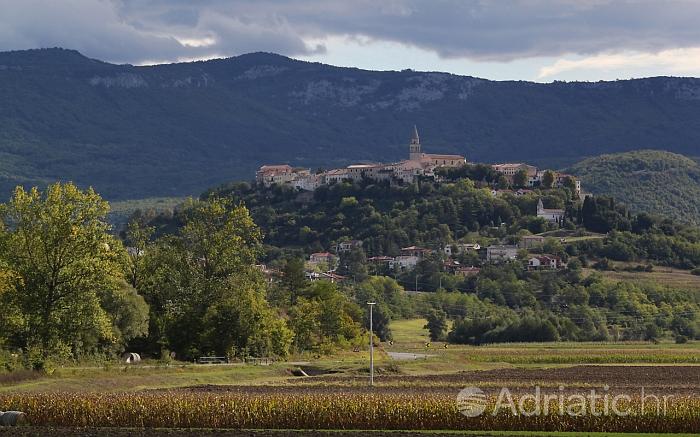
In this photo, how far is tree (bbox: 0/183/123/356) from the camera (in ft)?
231

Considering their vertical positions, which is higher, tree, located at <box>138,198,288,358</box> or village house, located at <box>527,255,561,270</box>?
tree, located at <box>138,198,288,358</box>

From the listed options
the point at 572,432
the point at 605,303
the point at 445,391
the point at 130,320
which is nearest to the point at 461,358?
the point at 130,320

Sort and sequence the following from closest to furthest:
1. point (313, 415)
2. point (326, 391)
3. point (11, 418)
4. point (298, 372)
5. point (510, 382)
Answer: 1. point (11, 418)
2. point (313, 415)
3. point (326, 391)
4. point (510, 382)
5. point (298, 372)

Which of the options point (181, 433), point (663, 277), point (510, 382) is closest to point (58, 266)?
point (181, 433)

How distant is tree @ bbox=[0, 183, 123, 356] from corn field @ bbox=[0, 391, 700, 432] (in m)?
17.8

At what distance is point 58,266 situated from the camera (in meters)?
70.6

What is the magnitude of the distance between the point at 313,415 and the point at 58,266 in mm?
25711

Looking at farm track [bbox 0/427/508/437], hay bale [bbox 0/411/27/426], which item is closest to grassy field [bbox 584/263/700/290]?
farm track [bbox 0/427/508/437]

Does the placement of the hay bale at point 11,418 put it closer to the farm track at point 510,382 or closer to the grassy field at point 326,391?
the grassy field at point 326,391

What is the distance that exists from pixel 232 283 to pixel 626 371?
28299 mm

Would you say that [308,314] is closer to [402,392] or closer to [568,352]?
[568,352]

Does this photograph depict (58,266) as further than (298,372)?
No

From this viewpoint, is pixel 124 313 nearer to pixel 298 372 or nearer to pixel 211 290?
pixel 211 290

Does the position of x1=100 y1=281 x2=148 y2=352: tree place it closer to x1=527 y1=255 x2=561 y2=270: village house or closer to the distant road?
the distant road
